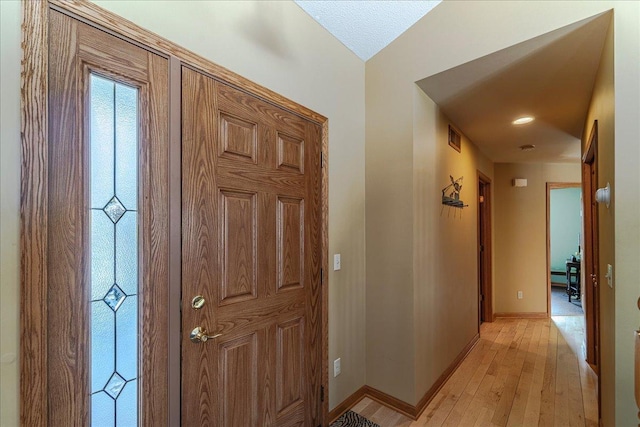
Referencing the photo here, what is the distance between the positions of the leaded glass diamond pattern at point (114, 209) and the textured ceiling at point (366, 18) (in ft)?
4.91

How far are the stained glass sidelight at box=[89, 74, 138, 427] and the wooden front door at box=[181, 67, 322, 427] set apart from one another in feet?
0.62

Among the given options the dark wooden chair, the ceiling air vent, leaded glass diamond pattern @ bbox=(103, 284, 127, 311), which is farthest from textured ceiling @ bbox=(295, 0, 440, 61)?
the dark wooden chair

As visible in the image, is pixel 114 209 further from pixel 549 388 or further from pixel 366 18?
pixel 549 388

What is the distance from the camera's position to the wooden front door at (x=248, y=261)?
4.30 ft

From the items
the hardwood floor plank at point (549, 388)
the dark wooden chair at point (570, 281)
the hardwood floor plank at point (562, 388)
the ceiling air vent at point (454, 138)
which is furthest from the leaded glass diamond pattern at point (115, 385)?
the dark wooden chair at point (570, 281)

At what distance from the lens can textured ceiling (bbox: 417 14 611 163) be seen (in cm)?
175

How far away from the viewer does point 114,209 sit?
1.10 metres

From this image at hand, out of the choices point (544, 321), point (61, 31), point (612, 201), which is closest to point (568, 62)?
point (612, 201)

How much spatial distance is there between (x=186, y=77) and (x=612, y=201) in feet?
6.72

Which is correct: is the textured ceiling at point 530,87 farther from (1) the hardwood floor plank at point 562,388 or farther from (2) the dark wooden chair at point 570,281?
(2) the dark wooden chair at point 570,281

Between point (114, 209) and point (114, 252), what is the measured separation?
6.0 inches

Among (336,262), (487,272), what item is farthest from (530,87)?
(487,272)

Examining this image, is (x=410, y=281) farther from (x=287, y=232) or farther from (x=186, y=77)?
(x=186, y=77)

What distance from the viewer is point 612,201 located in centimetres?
148
